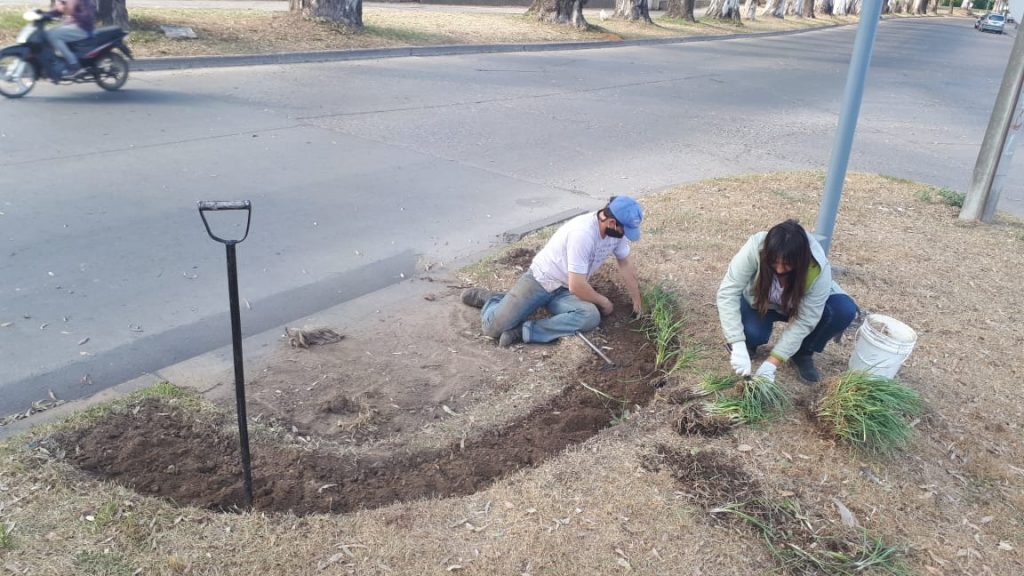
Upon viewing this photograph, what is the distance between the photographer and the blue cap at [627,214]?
14.7ft

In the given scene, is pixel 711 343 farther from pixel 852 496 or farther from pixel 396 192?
pixel 396 192

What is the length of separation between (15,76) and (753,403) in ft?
30.7

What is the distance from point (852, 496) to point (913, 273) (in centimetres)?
321

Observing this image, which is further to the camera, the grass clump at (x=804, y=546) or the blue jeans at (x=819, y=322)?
the blue jeans at (x=819, y=322)

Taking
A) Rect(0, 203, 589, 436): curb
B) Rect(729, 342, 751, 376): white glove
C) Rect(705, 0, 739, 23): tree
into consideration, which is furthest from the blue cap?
Rect(705, 0, 739, 23): tree

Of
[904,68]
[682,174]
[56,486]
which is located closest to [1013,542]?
[56,486]

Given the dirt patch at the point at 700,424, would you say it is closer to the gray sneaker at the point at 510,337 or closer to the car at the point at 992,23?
the gray sneaker at the point at 510,337

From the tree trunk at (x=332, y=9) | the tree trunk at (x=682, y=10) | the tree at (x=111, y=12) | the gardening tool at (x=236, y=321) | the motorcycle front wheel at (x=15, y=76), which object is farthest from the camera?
the tree trunk at (x=682, y=10)

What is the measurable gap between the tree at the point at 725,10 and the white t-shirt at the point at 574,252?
3003 cm

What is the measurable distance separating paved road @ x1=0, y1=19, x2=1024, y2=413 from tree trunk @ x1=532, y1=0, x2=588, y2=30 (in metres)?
7.06

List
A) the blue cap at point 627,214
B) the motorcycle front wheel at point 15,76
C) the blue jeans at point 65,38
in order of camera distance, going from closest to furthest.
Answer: the blue cap at point 627,214
the motorcycle front wheel at point 15,76
the blue jeans at point 65,38

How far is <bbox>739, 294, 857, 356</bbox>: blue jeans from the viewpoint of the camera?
418 centimetres

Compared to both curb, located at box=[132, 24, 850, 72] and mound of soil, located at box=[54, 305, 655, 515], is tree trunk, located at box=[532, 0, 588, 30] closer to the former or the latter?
curb, located at box=[132, 24, 850, 72]

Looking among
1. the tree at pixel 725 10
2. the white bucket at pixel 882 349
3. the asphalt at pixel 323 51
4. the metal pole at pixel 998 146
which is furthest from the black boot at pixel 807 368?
the tree at pixel 725 10
